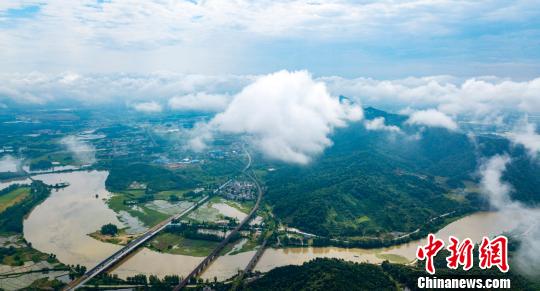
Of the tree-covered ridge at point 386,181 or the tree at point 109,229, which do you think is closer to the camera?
the tree at point 109,229

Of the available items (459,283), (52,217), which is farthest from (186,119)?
(459,283)

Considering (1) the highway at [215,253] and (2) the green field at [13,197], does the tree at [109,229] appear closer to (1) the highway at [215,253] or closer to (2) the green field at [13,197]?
(1) the highway at [215,253]

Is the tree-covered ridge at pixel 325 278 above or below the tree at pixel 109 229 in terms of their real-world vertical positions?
below

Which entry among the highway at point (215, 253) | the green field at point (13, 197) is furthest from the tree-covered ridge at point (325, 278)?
the green field at point (13, 197)

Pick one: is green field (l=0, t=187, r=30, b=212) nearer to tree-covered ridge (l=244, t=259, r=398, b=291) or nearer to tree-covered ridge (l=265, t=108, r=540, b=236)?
tree-covered ridge (l=265, t=108, r=540, b=236)

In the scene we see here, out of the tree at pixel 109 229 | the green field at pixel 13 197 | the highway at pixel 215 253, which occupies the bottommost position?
the highway at pixel 215 253

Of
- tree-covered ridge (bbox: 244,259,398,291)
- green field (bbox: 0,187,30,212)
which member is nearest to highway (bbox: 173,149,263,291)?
tree-covered ridge (bbox: 244,259,398,291)

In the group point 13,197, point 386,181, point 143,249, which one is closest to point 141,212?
point 143,249

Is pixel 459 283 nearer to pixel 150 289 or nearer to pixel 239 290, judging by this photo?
pixel 239 290
